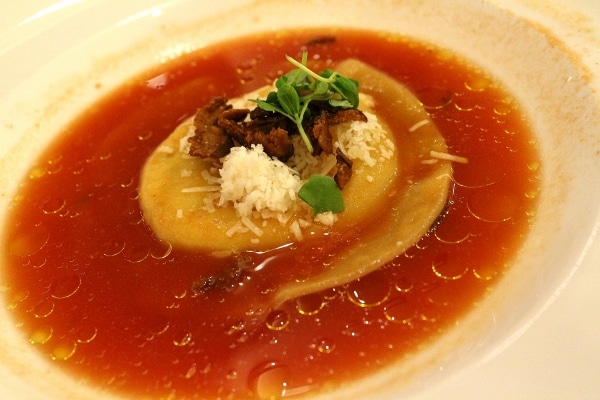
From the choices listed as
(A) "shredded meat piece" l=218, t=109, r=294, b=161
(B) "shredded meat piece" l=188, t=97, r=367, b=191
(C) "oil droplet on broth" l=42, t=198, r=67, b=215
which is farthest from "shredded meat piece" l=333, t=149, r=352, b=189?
(C) "oil droplet on broth" l=42, t=198, r=67, b=215

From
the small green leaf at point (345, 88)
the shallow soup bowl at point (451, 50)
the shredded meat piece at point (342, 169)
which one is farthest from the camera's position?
the small green leaf at point (345, 88)

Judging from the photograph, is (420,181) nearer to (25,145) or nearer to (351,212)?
(351,212)

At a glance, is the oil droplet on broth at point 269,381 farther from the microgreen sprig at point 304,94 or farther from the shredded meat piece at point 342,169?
the microgreen sprig at point 304,94

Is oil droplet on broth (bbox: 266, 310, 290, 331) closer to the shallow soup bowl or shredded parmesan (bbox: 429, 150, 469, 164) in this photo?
the shallow soup bowl

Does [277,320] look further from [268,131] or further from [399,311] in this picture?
[268,131]

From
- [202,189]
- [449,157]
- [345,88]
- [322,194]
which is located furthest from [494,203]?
[202,189]

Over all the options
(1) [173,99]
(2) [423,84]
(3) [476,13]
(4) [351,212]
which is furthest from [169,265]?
(3) [476,13]

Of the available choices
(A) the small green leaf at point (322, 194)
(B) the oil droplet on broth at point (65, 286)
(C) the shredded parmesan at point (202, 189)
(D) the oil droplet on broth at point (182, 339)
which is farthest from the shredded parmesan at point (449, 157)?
(B) the oil droplet on broth at point (65, 286)
